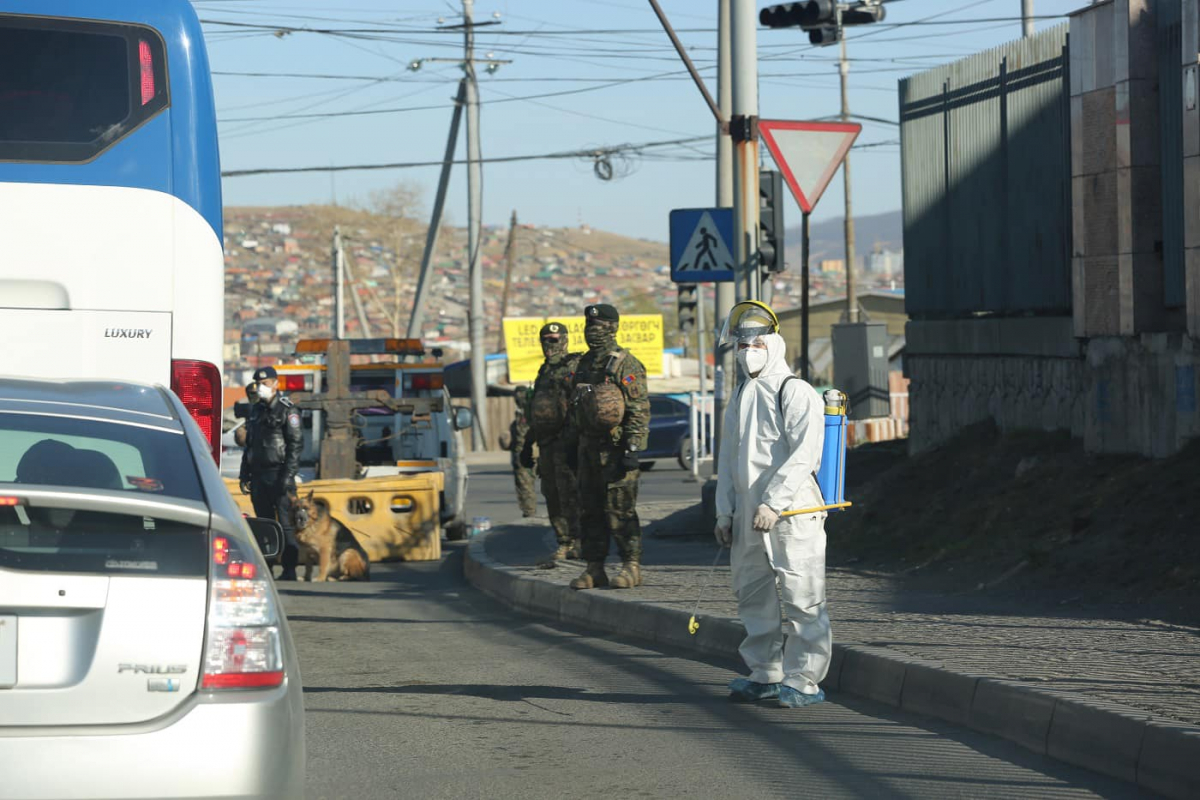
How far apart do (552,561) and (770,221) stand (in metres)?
3.54

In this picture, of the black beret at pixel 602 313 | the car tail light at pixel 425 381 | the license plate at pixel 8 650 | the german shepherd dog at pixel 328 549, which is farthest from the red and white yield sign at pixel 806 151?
the license plate at pixel 8 650

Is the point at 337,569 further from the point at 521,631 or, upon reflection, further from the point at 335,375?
the point at 521,631

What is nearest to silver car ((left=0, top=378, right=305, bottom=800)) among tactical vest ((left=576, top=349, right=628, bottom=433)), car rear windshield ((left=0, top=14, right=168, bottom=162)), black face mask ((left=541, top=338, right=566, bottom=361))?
car rear windshield ((left=0, top=14, right=168, bottom=162))

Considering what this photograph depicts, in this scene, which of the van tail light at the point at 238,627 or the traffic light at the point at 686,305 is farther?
the traffic light at the point at 686,305

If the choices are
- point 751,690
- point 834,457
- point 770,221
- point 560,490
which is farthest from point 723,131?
point 751,690

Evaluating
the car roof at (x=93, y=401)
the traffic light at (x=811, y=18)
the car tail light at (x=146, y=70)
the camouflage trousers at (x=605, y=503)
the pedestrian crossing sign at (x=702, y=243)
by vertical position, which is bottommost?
the camouflage trousers at (x=605, y=503)

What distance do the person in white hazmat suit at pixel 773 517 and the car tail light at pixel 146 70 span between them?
331 centimetres

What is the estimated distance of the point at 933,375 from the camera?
15.4m

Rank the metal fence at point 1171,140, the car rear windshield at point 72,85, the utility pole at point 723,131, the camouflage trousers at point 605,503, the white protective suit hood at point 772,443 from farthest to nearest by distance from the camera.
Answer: the utility pole at point 723,131 < the metal fence at point 1171,140 < the camouflage trousers at point 605,503 < the car rear windshield at point 72,85 < the white protective suit hood at point 772,443

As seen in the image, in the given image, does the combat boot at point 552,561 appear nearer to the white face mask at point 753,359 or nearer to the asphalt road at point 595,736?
the asphalt road at point 595,736

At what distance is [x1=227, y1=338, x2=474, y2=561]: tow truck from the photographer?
52.8 feet

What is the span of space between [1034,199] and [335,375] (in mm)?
7547

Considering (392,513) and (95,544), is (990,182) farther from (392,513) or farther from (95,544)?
(95,544)

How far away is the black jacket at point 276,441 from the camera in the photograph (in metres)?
14.3
